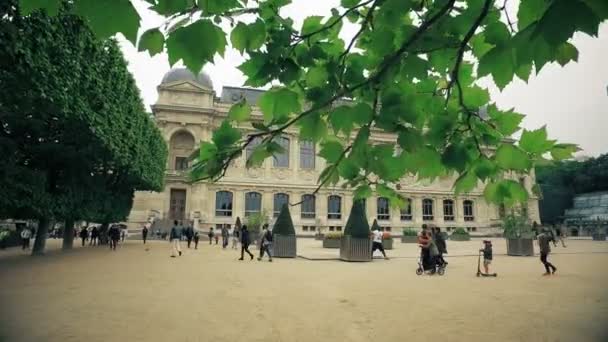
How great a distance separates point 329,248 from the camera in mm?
24078

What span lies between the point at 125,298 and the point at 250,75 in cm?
682

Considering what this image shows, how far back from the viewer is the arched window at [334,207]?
4384 centimetres

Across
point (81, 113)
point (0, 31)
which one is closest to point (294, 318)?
point (0, 31)

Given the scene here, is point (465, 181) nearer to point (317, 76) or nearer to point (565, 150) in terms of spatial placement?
point (565, 150)

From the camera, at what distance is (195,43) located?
1.43 meters

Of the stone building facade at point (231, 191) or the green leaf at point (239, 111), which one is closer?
the green leaf at point (239, 111)

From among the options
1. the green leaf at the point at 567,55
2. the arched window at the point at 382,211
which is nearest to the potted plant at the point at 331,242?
the arched window at the point at 382,211

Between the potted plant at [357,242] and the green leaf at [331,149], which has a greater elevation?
the green leaf at [331,149]

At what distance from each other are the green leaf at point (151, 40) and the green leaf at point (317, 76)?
3.29ft

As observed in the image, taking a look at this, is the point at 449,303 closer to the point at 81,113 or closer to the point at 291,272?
the point at 291,272

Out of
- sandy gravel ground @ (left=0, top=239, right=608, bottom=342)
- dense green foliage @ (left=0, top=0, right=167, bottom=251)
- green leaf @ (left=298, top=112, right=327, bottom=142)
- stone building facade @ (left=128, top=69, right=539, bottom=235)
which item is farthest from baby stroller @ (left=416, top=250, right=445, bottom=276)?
stone building facade @ (left=128, top=69, right=539, bottom=235)

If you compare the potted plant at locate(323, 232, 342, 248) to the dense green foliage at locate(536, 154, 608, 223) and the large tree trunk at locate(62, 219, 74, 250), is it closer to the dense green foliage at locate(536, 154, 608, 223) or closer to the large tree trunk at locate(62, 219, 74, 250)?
the large tree trunk at locate(62, 219, 74, 250)

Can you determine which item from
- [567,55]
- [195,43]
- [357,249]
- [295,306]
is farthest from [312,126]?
[357,249]

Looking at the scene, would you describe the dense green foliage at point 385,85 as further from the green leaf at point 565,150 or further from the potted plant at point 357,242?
the potted plant at point 357,242
